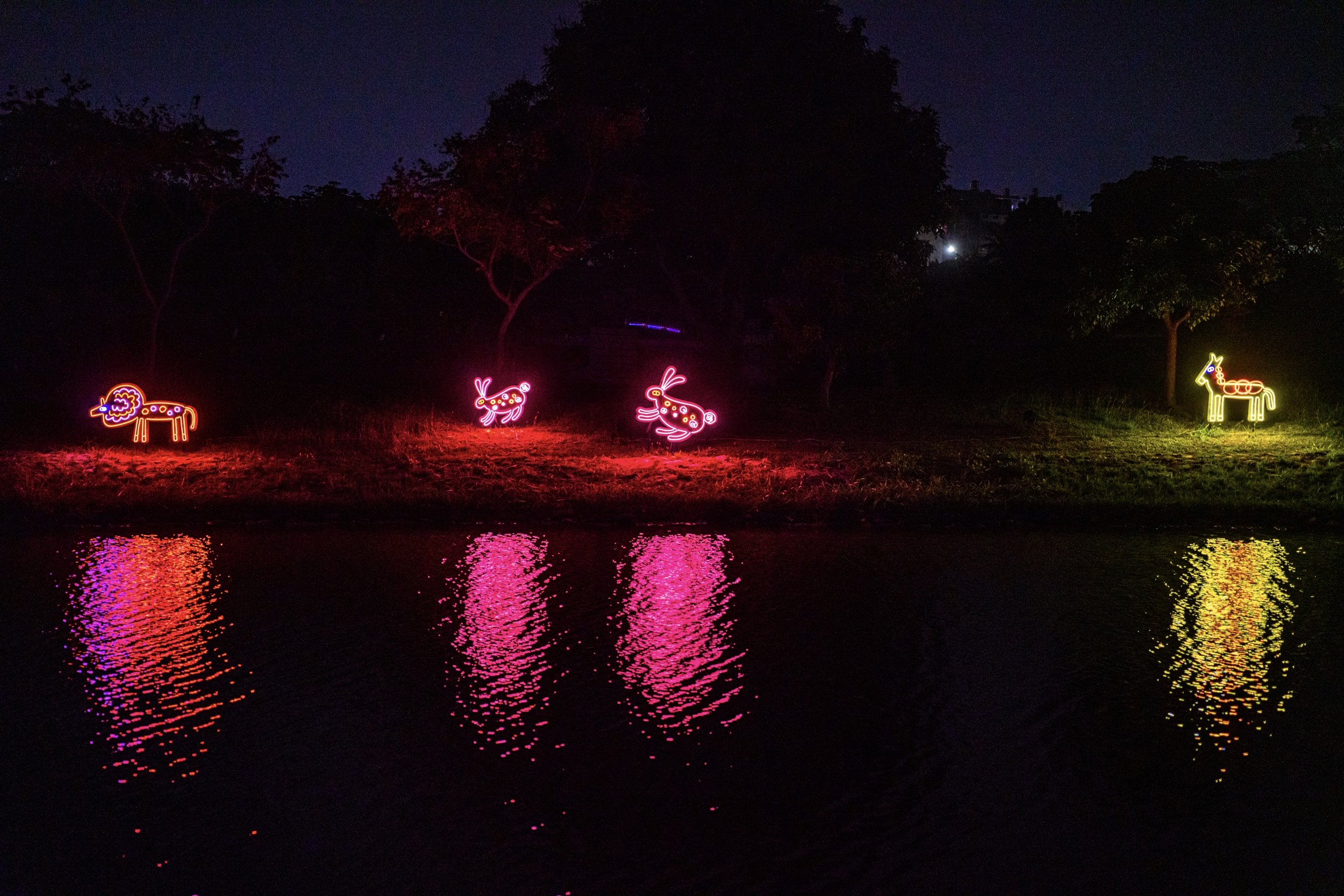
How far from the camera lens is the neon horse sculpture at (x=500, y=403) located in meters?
22.6

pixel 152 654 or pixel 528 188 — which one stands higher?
pixel 528 188

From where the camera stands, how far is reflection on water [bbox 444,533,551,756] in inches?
271

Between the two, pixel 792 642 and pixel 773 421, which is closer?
pixel 792 642

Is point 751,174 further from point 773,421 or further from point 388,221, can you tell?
point 388,221

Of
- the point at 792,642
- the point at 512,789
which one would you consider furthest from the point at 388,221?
the point at 512,789

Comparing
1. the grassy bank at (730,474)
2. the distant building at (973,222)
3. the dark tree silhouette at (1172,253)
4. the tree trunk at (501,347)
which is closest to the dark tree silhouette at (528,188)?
the tree trunk at (501,347)

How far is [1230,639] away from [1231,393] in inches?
651

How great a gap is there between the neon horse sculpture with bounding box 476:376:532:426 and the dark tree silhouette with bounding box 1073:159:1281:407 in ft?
42.7

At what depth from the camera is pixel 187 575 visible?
36.2 feet

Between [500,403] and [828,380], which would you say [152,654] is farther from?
[828,380]

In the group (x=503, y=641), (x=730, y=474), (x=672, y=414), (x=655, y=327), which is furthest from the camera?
(x=655, y=327)

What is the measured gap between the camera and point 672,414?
816 inches

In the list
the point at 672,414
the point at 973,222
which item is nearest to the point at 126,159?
the point at 672,414

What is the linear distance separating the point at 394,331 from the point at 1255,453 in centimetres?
2023
